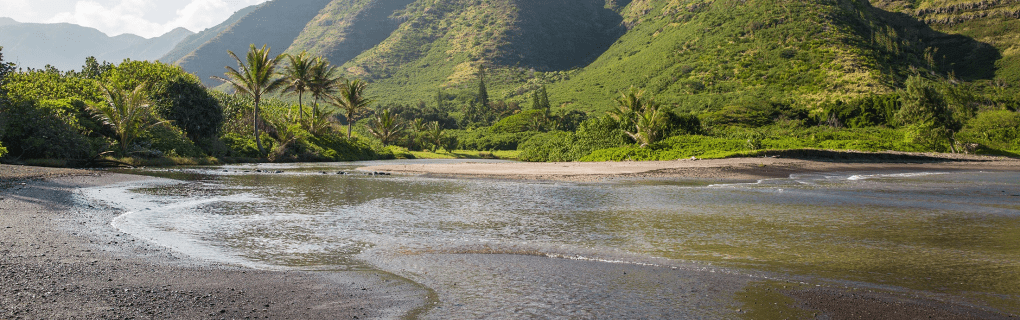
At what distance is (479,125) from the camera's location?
99.2 meters

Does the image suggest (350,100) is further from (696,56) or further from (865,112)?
(696,56)

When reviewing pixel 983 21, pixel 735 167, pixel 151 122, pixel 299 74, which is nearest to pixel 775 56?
pixel 983 21

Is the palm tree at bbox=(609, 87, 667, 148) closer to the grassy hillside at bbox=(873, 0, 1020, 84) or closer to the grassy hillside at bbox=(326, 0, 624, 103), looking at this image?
the grassy hillside at bbox=(873, 0, 1020, 84)

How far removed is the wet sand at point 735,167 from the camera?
21.2 metres

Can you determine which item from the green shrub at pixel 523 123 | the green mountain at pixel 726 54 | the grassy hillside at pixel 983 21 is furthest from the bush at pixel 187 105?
the grassy hillside at pixel 983 21

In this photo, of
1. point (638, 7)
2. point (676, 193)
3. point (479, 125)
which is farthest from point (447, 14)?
point (676, 193)

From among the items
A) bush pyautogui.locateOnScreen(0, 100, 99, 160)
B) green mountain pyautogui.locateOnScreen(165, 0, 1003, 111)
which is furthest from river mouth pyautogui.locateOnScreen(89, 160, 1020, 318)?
green mountain pyautogui.locateOnScreen(165, 0, 1003, 111)

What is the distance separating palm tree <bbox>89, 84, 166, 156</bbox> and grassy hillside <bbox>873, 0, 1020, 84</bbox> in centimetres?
10951

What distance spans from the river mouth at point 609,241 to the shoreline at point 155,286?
0.42 metres

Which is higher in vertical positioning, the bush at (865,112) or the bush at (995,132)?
the bush at (865,112)

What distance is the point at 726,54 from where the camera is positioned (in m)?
92.7

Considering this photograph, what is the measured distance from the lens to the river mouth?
4.74m

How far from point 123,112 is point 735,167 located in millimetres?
29712

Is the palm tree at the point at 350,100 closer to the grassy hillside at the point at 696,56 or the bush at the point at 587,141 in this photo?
the bush at the point at 587,141
